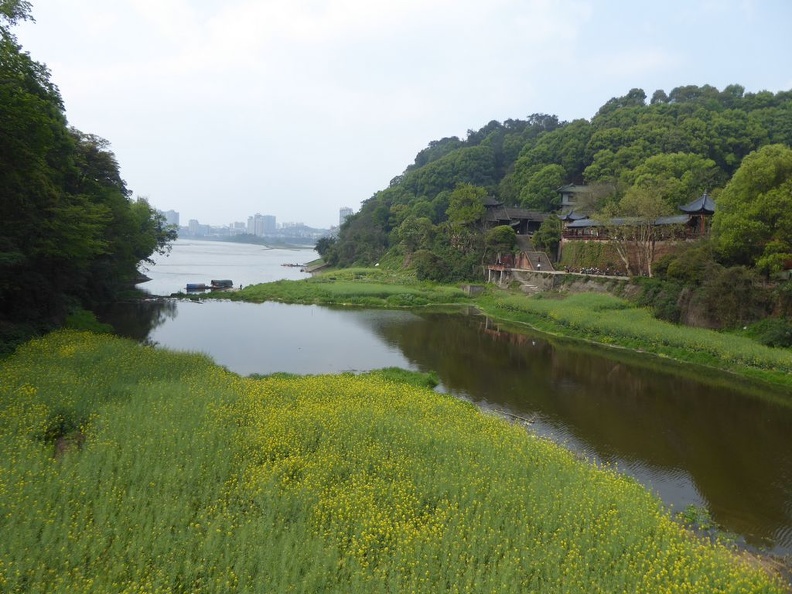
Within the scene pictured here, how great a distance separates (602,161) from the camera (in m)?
60.6

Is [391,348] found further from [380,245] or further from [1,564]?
[380,245]

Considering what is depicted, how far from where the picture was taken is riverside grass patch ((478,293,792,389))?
2359 cm

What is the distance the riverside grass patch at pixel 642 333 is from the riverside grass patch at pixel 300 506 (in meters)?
16.4

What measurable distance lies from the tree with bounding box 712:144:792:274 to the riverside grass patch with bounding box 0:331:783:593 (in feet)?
76.2

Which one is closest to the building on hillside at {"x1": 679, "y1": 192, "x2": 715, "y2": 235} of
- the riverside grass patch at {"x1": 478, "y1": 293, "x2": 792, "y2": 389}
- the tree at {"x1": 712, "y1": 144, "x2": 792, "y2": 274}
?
the tree at {"x1": 712, "y1": 144, "x2": 792, "y2": 274}

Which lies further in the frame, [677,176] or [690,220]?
[677,176]

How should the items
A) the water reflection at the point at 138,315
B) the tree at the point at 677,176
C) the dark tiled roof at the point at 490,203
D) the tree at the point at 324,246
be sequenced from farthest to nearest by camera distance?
the tree at the point at 324,246 < the dark tiled roof at the point at 490,203 < the tree at the point at 677,176 < the water reflection at the point at 138,315

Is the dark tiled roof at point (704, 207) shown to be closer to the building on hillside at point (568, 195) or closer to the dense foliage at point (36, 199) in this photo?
the building on hillside at point (568, 195)

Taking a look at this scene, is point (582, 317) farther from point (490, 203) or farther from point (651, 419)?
point (490, 203)

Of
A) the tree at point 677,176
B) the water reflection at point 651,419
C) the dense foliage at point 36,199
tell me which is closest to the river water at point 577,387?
the water reflection at point 651,419

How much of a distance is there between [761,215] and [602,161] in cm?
3446

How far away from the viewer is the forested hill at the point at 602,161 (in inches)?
2025

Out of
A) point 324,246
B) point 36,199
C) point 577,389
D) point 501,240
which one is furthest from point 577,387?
point 324,246

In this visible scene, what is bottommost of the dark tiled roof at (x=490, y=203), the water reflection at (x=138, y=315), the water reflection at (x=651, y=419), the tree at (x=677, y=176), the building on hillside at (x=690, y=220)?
the water reflection at (x=651, y=419)
